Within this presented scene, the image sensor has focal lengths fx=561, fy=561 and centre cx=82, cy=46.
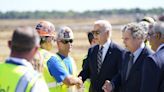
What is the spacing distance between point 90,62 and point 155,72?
2760 millimetres

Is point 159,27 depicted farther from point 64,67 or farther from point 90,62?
point 90,62

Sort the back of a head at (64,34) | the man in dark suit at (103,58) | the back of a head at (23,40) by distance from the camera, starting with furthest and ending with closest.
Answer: the man in dark suit at (103,58) → the back of a head at (64,34) → the back of a head at (23,40)

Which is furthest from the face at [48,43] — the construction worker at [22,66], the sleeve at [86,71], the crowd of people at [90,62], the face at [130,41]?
the construction worker at [22,66]

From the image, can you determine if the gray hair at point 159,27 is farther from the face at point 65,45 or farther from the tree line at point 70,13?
the tree line at point 70,13

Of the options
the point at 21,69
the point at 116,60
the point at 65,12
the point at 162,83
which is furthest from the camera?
the point at 65,12

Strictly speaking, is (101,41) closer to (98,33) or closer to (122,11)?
(98,33)

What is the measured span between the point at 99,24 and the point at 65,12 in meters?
172

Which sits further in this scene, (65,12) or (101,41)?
(65,12)

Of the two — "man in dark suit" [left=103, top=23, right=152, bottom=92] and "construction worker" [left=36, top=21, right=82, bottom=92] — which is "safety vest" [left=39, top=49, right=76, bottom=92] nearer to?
"construction worker" [left=36, top=21, right=82, bottom=92]

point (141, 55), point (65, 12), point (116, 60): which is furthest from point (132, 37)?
point (65, 12)

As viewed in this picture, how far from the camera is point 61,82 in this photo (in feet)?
23.4

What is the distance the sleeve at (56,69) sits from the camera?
6875 millimetres

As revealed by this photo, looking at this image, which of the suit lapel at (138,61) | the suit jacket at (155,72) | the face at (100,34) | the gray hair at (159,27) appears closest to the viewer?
the suit jacket at (155,72)

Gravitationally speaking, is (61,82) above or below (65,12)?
above
